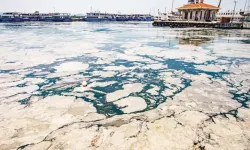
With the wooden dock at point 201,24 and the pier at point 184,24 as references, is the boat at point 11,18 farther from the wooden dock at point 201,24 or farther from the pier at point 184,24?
the wooden dock at point 201,24

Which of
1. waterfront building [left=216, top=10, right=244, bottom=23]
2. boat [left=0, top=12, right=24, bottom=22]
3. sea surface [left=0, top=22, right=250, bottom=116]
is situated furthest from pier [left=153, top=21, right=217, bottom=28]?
boat [left=0, top=12, right=24, bottom=22]

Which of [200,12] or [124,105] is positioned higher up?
[200,12]

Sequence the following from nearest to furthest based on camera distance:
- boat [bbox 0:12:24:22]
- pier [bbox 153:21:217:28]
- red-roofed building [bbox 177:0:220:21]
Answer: pier [bbox 153:21:217:28] → red-roofed building [bbox 177:0:220:21] → boat [bbox 0:12:24:22]

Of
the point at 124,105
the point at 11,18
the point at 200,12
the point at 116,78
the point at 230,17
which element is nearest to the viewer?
the point at 124,105

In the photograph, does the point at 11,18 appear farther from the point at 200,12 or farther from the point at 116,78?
the point at 116,78

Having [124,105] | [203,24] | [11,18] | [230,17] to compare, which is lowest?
[124,105]

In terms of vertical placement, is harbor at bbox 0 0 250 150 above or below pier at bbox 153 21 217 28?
below

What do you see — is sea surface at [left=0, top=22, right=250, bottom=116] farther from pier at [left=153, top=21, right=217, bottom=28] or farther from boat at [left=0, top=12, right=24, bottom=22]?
boat at [left=0, top=12, right=24, bottom=22]

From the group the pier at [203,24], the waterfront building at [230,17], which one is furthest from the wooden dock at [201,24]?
the waterfront building at [230,17]

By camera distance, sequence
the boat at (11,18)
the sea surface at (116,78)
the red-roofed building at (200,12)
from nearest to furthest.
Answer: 1. the sea surface at (116,78)
2. the red-roofed building at (200,12)
3. the boat at (11,18)

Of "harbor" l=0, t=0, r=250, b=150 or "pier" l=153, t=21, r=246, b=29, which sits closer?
"harbor" l=0, t=0, r=250, b=150

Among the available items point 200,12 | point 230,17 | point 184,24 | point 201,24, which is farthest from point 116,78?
point 230,17

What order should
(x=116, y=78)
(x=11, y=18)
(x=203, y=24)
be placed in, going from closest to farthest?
(x=116, y=78) → (x=203, y=24) → (x=11, y=18)

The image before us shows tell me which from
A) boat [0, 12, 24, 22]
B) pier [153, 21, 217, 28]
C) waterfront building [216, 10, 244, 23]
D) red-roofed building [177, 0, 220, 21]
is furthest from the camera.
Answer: boat [0, 12, 24, 22]
